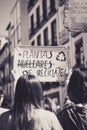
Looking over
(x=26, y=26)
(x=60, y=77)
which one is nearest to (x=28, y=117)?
(x=60, y=77)

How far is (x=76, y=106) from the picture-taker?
3443 millimetres

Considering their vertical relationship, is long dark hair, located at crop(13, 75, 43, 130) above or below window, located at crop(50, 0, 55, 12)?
below

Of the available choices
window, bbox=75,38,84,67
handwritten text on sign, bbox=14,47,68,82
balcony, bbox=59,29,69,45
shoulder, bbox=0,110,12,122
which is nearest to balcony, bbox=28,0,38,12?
balcony, bbox=59,29,69,45

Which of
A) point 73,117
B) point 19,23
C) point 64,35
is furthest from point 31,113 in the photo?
point 19,23

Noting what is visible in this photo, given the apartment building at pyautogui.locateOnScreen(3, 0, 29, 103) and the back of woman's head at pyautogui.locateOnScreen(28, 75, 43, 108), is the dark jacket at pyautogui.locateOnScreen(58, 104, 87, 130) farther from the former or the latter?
the apartment building at pyautogui.locateOnScreen(3, 0, 29, 103)

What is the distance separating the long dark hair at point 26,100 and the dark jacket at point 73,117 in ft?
1.18

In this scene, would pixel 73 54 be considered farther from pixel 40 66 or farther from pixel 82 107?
pixel 82 107

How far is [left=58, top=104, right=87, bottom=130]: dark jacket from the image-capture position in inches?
134

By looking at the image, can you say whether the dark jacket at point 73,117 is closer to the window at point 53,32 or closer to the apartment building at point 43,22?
the apartment building at point 43,22

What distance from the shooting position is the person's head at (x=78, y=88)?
346 centimetres

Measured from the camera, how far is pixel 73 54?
65.5 feet

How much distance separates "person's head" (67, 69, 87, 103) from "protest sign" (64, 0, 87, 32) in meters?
1.88

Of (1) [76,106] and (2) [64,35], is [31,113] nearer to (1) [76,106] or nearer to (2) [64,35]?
(1) [76,106]

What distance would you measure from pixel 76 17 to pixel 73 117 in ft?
6.96
